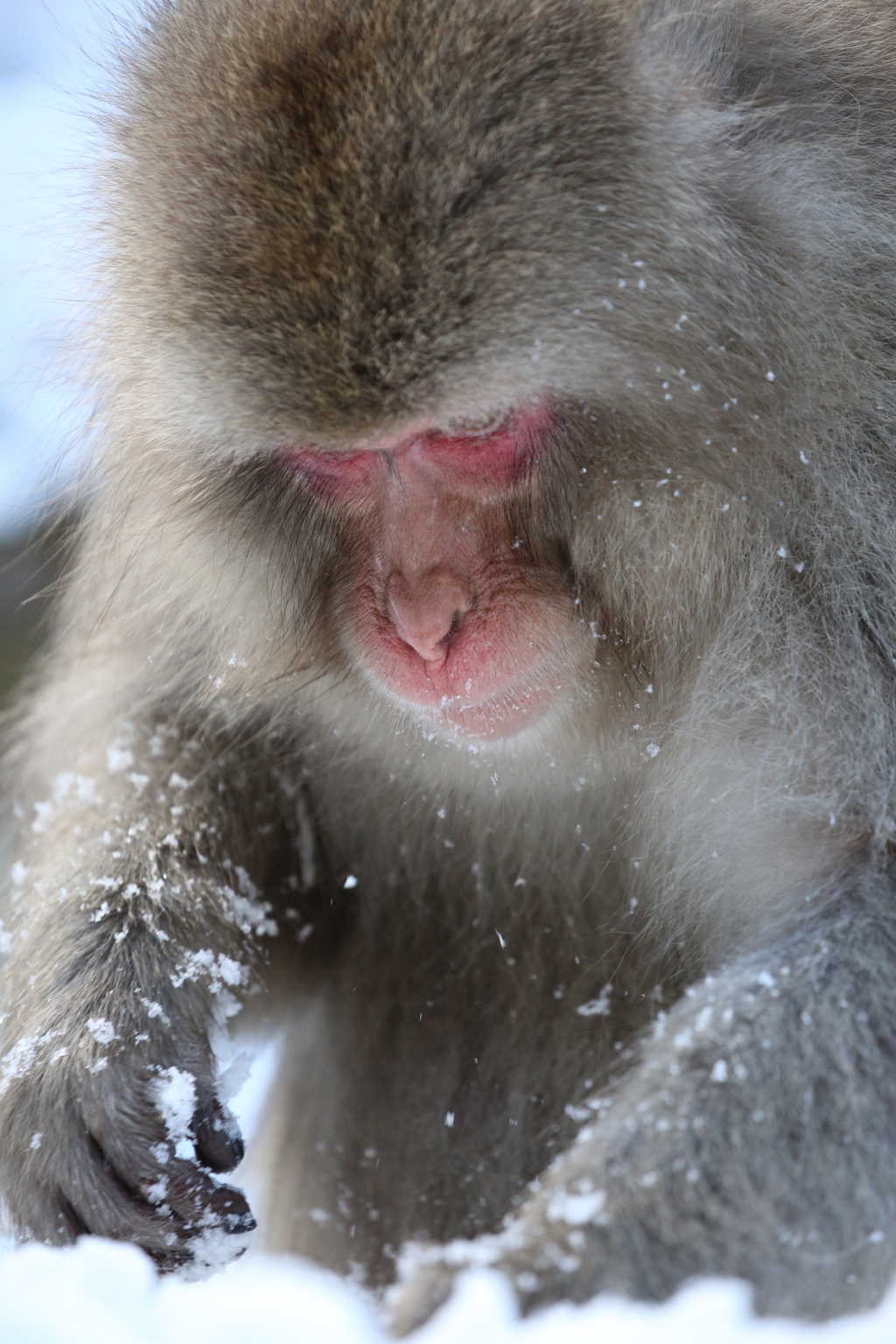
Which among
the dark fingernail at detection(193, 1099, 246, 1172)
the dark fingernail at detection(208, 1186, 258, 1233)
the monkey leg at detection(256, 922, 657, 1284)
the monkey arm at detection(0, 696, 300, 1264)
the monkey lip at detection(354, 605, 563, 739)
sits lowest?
the monkey leg at detection(256, 922, 657, 1284)

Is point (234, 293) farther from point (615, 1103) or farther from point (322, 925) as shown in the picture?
point (322, 925)

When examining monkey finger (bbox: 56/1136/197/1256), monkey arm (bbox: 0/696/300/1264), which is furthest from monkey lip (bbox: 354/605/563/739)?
monkey finger (bbox: 56/1136/197/1256)

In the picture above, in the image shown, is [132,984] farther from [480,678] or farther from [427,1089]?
[480,678]

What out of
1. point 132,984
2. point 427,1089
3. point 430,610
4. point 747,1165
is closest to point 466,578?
point 430,610

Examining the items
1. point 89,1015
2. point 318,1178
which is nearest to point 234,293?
point 89,1015

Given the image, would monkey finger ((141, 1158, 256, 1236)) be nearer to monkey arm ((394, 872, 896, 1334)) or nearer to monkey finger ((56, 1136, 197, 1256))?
monkey finger ((56, 1136, 197, 1256))

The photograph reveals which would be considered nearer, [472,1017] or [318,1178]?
[472,1017]

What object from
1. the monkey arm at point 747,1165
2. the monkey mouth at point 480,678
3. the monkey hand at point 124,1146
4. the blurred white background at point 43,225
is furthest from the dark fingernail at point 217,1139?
the blurred white background at point 43,225
